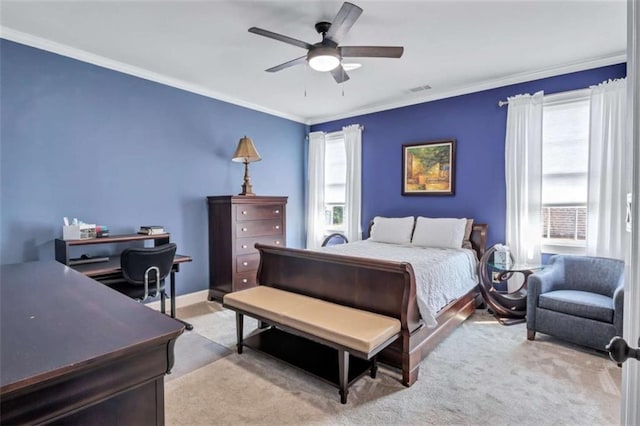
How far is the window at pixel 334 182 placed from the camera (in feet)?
18.0

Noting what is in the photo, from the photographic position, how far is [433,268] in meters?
2.79

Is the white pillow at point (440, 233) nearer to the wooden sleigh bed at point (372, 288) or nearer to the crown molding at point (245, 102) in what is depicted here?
the wooden sleigh bed at point (372, 288)

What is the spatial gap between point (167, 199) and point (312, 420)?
3050 millimetres

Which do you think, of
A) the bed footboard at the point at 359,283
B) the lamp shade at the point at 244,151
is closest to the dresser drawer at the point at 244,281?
the bed footboard at the point at 359,283

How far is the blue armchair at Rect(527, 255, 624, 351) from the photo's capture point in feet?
8.54

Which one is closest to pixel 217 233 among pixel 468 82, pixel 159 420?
pixel 159 420

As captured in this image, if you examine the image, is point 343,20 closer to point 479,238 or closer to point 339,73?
point 339,73

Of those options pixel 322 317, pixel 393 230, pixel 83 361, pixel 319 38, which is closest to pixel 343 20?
pixel 319 38

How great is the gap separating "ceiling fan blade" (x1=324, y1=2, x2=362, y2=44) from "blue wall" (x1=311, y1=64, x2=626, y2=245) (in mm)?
2499

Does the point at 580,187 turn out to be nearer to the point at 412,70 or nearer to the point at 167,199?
the point at 412,70

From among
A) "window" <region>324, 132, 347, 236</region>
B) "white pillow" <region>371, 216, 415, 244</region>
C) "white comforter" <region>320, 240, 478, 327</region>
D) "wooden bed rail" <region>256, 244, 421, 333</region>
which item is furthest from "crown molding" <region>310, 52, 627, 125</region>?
"wooden bed rail" <region>256, 244, 421, 333</region>

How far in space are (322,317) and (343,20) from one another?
204cm

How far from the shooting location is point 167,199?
3.91 metres

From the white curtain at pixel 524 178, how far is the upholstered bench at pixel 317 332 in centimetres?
230
